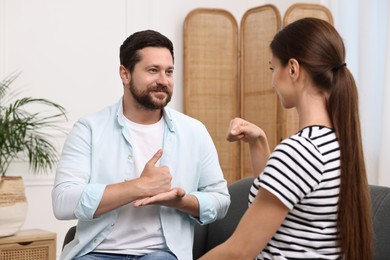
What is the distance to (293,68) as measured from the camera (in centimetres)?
172

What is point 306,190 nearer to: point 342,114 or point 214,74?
point 342,114

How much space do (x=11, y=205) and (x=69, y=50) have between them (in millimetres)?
1500

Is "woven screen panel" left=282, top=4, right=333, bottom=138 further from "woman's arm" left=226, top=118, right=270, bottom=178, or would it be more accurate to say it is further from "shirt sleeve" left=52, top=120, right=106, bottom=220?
"woman's arm" left=226, top=118, right=270, bottom=178

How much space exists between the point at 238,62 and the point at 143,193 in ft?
10.7

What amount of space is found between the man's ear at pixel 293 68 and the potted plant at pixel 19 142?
2.43 metres

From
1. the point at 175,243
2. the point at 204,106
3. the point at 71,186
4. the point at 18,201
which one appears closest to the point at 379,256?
the point at 175,243

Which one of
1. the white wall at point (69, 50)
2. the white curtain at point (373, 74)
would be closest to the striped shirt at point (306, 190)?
the white curtain at point (373, 74)

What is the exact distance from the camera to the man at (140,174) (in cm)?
223

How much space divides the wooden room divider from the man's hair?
2513mm

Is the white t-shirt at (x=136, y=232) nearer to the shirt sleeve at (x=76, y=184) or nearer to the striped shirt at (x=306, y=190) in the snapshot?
the shirt sleeve at (x=76, y=184)

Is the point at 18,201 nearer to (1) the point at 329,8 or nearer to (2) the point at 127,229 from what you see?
(2) the point at 127,229

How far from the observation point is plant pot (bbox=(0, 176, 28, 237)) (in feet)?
12.3

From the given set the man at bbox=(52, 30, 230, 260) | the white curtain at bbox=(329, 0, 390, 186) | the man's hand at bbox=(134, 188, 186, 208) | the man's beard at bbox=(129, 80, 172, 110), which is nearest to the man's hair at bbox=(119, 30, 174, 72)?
the man at bbox=(52, 30, 230, 260)

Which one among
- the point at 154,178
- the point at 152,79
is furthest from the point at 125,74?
the point at 154,178
